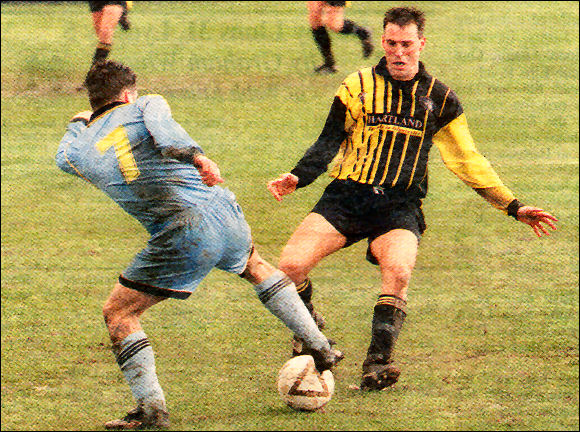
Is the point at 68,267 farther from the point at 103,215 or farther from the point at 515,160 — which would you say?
the point at 515,160

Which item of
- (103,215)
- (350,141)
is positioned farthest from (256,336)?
(103,215)

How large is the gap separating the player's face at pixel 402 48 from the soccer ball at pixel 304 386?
1.85m

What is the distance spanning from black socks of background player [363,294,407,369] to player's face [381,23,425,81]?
4.55ft

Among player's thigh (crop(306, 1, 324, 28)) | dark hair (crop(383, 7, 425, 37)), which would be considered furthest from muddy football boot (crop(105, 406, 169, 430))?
player's thigh (crop(306, 1, 324, 28))

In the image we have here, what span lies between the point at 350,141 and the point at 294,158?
4831 millimetres

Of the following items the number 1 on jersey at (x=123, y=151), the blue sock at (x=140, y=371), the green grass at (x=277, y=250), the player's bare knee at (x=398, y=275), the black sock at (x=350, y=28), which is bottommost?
the green grass at (x=277, y=250)

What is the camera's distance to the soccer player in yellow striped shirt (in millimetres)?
6082

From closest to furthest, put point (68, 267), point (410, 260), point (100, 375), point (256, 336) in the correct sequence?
point (410, 260) → point (100, 375) → point (256, 336) → point (68, 267)

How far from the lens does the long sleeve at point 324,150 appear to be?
623 cm

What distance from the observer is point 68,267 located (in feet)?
28.1

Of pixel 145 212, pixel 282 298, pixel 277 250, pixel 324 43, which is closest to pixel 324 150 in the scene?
pixel 282 298

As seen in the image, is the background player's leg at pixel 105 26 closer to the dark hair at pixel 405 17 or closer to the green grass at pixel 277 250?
the green grass at pixel 277 250

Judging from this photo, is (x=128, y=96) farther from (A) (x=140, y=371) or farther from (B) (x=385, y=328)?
(B) (x=385, y=328)

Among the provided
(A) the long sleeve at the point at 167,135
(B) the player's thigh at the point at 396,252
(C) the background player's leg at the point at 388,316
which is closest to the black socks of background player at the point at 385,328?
(C) the background player's leg at the point at 388,316
